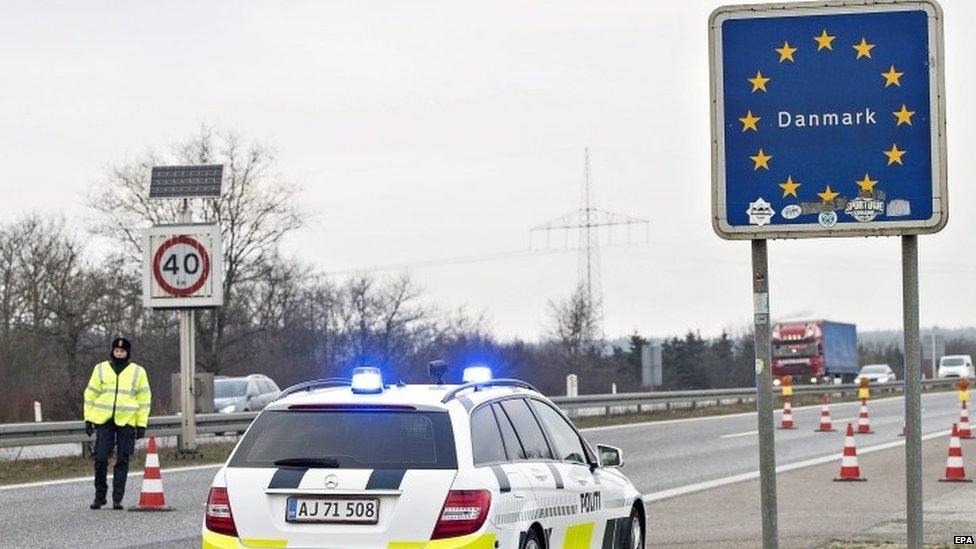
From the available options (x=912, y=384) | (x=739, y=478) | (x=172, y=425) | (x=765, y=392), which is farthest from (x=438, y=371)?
(x=172, y=425)

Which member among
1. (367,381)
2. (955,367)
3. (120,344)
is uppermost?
(120,344)

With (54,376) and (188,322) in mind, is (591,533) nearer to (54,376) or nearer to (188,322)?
(188,322)

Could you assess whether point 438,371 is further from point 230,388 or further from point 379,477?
point 230,388

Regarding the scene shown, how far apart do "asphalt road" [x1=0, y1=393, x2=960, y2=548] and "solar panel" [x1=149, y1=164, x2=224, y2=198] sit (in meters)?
5.72

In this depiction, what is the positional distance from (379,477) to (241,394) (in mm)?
33430

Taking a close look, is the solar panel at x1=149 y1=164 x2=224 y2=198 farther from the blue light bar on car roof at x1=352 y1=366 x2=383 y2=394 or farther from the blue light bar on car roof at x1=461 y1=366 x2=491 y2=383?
the blue light bar on car roof at x1=352 y1=366 x2=383 y2=394

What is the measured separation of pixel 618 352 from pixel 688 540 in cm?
8267

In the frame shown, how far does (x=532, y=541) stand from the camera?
9289 mm

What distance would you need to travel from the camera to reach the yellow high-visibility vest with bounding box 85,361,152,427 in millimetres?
17625

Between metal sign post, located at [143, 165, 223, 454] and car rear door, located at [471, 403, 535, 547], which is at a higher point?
metal sign post, located at [143, 165, 223, 454]

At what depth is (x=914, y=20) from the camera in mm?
11148

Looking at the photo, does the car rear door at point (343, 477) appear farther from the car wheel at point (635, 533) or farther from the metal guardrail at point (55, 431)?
the metal guardrail at point (55, 431)

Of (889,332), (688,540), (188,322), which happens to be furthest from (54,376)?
(889,332)

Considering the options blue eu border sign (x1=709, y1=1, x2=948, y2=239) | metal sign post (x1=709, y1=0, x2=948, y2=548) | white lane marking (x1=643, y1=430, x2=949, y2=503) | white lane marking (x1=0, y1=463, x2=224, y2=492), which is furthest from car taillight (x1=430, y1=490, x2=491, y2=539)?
white lane marking (x1=0, y1=463, x2=224, y2=492)
